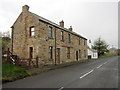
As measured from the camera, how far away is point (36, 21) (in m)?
19.6

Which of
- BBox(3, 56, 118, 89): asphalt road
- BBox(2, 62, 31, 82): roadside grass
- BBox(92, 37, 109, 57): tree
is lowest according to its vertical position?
BBox(3, 56, 118, 89): asphalt road

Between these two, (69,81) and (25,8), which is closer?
(69,81)

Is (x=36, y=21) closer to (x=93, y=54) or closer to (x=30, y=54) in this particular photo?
(x=30, y=54)

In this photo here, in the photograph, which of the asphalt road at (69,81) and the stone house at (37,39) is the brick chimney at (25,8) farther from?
the asphalt road at (69,81)

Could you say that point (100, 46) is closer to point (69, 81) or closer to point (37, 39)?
point (37, 39)

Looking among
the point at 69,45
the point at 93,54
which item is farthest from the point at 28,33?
the point at 93,54

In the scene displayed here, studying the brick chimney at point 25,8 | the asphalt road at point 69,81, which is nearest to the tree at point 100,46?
the brick chimney at point 25,8

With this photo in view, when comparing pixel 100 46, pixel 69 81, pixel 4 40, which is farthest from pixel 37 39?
pixel 100 46

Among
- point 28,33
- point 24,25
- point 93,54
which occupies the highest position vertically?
point 24,25

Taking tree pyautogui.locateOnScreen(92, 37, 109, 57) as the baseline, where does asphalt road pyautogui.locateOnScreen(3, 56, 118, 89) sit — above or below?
below

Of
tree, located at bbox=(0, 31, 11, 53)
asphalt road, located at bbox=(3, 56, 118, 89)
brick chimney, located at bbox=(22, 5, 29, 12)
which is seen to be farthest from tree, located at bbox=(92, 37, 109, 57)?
asphalt road, located at bbox=(3, 56, 118, 89)

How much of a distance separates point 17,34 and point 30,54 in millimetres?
4514

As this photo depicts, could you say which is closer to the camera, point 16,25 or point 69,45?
point 16,25

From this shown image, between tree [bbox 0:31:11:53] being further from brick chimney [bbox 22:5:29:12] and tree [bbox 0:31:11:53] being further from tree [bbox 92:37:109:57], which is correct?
tree [bbox 92:37:109:57]
